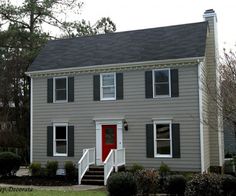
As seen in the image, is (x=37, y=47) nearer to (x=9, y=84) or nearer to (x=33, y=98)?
(x=9, y=84)

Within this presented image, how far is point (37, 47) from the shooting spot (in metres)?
Answer: 33.3

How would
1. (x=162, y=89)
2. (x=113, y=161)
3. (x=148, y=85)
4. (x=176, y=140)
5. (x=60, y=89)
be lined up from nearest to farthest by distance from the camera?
(x=176, y=140), (x=113, y=161), (x=162, y=89), (x=148, y=85), (x=60, y=89)

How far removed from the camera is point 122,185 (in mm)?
12336

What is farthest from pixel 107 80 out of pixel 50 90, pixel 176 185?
pixel 176 185

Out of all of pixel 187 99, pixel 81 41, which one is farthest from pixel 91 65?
pixel 187 99

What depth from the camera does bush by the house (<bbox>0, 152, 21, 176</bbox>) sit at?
1980 centimetres

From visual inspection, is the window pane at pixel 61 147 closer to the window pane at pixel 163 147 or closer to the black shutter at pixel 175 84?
the window pane at pixel 163 147

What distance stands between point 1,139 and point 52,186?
42.8 feet

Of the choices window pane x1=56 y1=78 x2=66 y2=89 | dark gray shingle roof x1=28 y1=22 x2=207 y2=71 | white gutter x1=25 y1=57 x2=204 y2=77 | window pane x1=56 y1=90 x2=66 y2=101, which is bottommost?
window pane x1=56 y1=90 x2=66 y2=101

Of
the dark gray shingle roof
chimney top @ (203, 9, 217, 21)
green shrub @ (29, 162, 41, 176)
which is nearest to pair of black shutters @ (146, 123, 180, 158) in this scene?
the dark gray shingle roof

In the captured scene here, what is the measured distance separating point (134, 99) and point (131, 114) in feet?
2.61

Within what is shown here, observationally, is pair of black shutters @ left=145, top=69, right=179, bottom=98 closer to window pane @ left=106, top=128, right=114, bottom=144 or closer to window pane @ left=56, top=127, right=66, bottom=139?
window pane @ left=106, top=128, right=114, bottom=144

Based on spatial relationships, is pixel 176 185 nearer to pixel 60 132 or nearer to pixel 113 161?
pixel 113 161

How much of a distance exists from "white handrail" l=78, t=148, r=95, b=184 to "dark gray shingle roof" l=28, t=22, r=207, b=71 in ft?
15.9
